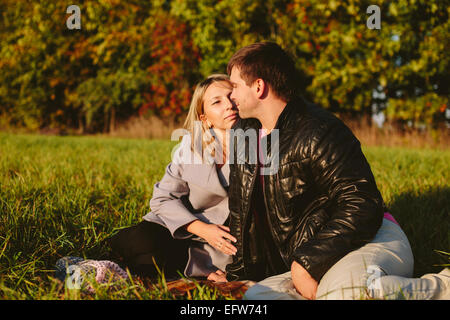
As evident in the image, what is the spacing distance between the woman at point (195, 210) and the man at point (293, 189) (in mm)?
182

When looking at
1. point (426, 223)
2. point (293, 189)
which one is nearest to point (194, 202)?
point (293, 189)

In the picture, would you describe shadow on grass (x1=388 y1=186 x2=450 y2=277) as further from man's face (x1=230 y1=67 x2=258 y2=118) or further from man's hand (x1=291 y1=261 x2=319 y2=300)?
man's face (x1=230 y1=67 x2=258 y2=118)

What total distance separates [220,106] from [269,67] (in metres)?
0.57

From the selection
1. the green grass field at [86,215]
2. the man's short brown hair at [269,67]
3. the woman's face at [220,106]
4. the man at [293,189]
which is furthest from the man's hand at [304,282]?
the woman's face at [220,106]

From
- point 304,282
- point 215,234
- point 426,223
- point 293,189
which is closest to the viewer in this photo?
point 304,282

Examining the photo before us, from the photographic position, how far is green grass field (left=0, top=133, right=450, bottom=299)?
1884 millimetres

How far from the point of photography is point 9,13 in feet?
62.3

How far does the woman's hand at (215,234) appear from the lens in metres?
2.10

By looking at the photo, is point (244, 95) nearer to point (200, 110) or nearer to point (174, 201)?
point (200, 110)

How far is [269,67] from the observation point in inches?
75.5

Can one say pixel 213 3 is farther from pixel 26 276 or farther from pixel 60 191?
pixel 26 276

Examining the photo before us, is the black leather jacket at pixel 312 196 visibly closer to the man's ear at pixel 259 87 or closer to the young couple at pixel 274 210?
the young couple at pixel 274 210
